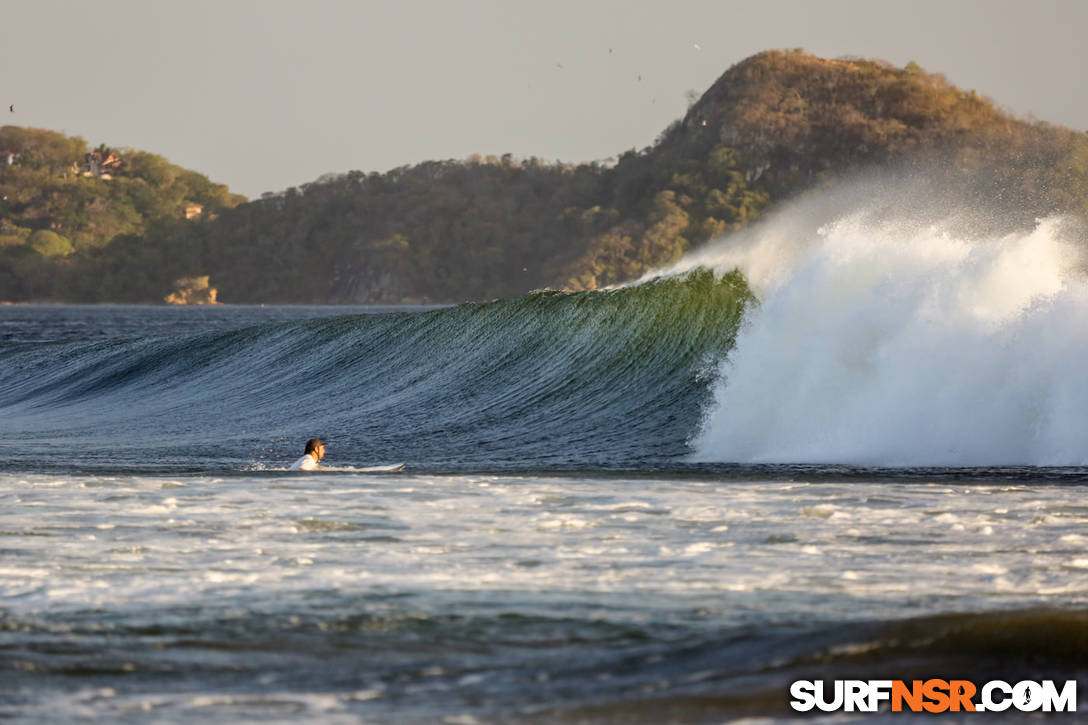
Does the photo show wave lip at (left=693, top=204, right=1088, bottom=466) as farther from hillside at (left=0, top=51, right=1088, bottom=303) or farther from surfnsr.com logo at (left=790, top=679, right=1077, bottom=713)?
hillside at (left=0, top=51, right=1088, bottom=303)

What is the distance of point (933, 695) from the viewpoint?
17.7ft

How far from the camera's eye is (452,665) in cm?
579

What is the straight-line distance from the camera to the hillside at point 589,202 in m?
147

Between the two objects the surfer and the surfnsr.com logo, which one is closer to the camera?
the surfnsr.com logo

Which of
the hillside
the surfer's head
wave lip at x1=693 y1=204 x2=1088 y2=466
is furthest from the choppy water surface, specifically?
the hillside

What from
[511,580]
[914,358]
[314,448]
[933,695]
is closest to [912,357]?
[914,358]

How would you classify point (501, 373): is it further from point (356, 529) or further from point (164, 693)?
point (164, 693)

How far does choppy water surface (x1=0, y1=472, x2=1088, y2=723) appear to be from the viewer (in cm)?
548

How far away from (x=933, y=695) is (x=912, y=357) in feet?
31.9

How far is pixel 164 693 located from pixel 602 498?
5426mm

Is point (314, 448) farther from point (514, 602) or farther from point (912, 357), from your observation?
point (514, 602)

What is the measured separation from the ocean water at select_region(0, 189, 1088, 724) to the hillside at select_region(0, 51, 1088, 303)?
418ft

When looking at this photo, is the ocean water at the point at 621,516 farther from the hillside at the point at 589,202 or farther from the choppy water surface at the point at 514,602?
the hillside at the point at 589,202

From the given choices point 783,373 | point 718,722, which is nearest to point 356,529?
point 718,722
